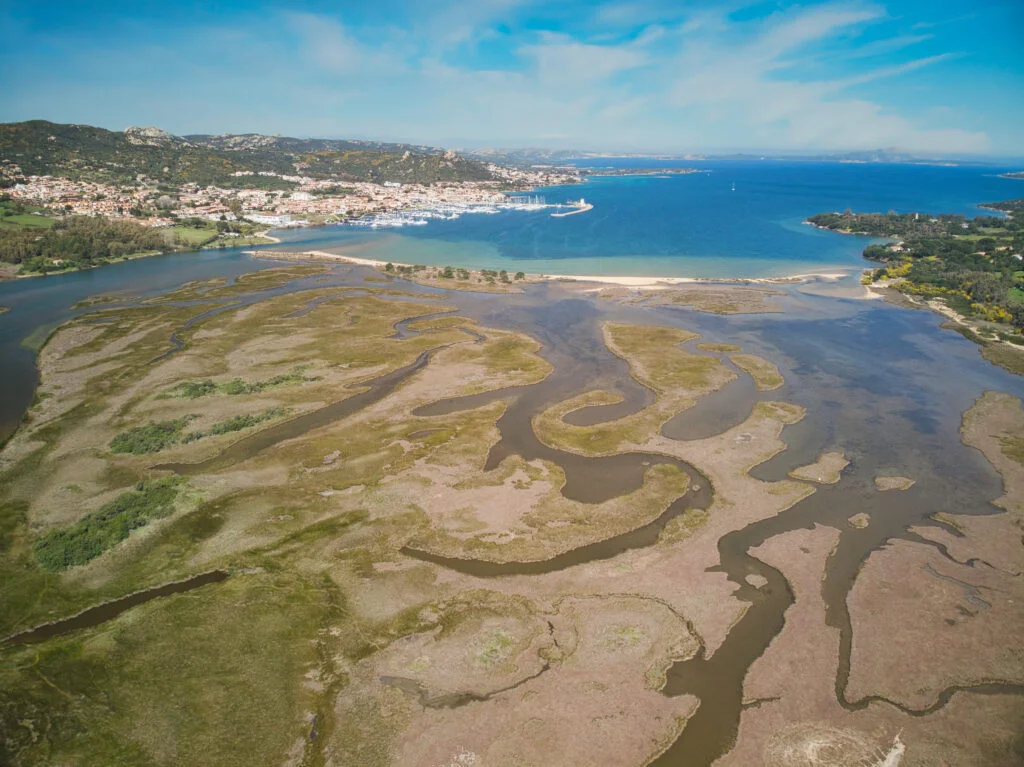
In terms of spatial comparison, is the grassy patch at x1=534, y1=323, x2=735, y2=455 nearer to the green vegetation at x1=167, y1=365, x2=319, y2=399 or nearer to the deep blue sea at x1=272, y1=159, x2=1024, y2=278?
the green vegetation at x1=167, y1=365, x2=319, y2=399

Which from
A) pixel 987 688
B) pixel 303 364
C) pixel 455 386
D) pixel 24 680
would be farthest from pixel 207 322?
pixel 987 688

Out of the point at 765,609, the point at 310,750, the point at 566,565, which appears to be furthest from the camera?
the point at 566,565

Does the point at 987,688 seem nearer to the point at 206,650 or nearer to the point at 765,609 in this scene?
the point at 765,609

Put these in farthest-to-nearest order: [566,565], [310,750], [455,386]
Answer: [455,386], [566,565], [310,750]

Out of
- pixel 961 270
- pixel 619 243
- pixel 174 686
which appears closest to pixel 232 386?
pixel 174 686

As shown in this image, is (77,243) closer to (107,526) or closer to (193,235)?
(193,235)

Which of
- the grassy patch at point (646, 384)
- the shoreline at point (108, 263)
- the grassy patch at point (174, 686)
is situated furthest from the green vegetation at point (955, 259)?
the shoreline at point (108, 263)
